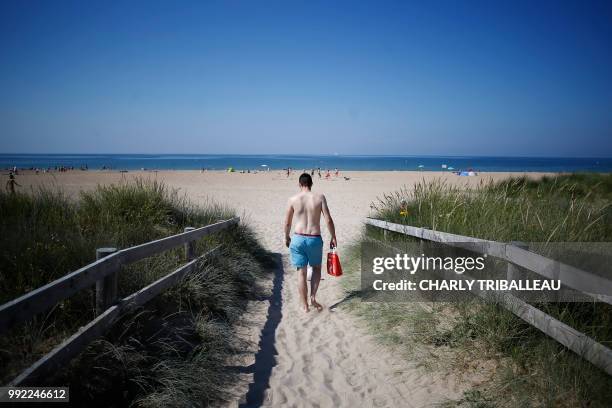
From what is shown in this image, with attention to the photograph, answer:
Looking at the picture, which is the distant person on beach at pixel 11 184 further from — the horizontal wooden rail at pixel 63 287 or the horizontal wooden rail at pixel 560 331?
the horizontal wooden rail at pixel 560 331

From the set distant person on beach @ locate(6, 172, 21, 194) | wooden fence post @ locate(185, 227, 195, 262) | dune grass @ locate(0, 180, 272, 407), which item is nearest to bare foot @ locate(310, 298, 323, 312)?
dune grass @ locate(0, 180, 272, 407)

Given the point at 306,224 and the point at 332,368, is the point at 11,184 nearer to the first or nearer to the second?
the point at 306,224

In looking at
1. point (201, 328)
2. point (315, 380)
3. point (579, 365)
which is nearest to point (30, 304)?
point (201, 328)

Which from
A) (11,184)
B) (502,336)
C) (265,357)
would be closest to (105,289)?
(265,357)

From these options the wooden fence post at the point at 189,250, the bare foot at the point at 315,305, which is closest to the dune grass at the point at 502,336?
the bare foot at the point at 315,305

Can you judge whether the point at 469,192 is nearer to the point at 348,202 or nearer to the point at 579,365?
the point at 579,365

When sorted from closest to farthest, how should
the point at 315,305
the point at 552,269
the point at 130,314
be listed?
the point at 552,269
the point at 130,314
the point at 315,305

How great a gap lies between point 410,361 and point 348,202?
16.6m

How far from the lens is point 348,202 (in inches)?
806

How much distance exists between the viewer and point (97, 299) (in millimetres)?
3354

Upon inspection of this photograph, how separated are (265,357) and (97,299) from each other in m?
1.96

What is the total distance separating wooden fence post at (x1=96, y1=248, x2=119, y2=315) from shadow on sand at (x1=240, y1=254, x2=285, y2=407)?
1560mm

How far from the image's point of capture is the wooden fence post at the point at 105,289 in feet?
11.0

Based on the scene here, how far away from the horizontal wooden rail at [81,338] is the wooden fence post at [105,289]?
0.07 meters
